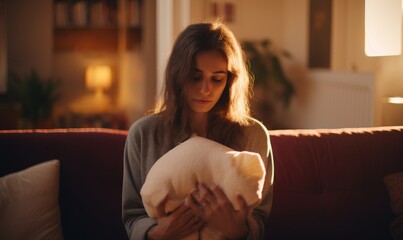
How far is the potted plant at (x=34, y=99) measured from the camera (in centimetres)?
448

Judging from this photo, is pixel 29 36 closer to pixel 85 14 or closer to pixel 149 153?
pixel 85 14

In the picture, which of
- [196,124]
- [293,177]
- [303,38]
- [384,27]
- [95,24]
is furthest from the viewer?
[95,24]

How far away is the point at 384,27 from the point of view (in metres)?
2.22

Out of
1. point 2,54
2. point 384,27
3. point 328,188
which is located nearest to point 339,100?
point 384,27

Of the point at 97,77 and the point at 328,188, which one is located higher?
the point at 97,77

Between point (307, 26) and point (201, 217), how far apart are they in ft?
13.2

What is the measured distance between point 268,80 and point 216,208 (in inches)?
154

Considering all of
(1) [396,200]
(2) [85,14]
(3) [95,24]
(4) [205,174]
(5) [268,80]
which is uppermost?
(2) [85,14]

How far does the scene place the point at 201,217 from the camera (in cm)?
98

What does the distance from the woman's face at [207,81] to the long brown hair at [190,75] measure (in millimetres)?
14

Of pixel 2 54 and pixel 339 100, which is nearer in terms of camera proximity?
pixel 339 100

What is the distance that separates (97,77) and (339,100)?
2902mm

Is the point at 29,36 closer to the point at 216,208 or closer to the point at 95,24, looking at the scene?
the point at 95,24

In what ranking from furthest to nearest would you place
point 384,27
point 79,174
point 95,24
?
point 95,24 → point 384,27 → point 79,174
